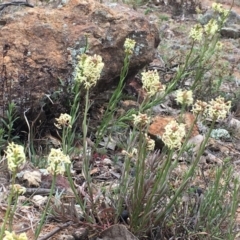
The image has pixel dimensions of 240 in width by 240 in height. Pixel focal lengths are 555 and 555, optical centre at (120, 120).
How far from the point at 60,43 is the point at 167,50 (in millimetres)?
2370

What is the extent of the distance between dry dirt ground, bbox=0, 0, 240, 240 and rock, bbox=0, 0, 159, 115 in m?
0.99

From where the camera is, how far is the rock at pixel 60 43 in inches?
138

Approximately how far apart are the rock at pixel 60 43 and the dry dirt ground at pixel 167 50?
991 millimetres

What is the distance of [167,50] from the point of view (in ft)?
19.7

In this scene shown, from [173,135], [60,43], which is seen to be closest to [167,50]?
[60,43]

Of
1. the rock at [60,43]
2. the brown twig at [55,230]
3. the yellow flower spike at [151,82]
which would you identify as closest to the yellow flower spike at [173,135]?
the yellow flower spike at [151,82]

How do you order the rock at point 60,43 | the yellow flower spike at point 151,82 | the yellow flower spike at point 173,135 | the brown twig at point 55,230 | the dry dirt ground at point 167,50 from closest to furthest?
1. the yellow flower spike at point 173,135
2. the yellow flower spike at point 151,82
3. the brown twig at point 55,230
4. the dry dirt ground at point 167,50
5. the rock at point 60,43

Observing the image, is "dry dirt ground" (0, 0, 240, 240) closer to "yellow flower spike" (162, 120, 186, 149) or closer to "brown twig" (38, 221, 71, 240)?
"brown twig" (38, 221, 71, 240)

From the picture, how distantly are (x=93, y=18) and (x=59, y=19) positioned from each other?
0.26m

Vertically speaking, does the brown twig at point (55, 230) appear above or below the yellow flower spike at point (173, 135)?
below

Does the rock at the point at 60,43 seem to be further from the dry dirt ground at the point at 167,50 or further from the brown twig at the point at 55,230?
the brown twig at the point at 55,230

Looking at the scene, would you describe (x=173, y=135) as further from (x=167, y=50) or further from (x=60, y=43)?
(x=167, y=50)

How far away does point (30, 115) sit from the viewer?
3.45m

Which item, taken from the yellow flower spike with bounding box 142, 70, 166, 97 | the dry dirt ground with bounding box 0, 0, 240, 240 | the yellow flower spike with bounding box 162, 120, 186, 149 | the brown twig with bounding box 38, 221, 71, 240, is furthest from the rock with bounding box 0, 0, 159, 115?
the yellow flower spike with bounding box 162, 120, 186, 149
